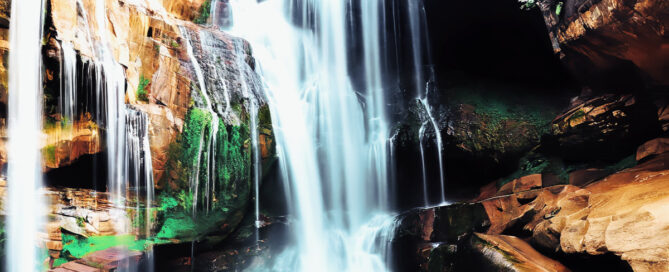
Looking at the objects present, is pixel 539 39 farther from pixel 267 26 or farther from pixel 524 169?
pixel 267 26

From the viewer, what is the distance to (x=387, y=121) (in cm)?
1311

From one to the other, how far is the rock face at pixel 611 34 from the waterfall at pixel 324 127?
5.70m

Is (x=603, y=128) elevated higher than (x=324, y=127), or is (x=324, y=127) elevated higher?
(x=324, y=127)

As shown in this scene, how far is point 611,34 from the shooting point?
8.20 m

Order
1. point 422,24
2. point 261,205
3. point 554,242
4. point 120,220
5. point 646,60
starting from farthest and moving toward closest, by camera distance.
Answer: point 422,24 < point 261,205 < point 646,60 < point 120,220 < point 554,242

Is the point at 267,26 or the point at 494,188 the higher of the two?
the point at 267,26

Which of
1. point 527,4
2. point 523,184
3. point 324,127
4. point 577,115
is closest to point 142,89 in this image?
point 324,127

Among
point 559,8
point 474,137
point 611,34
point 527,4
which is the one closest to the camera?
point 611,34

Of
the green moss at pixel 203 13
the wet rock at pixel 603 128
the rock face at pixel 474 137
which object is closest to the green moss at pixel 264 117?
the rock face at pixel 474 137

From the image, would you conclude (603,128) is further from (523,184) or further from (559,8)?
(559,8)

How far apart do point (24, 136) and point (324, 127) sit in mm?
7347

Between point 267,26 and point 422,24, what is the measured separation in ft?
19.3

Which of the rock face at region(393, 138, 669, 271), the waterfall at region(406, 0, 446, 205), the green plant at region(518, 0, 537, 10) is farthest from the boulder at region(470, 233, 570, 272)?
the waterfall at region(406, 0, 446, 205)

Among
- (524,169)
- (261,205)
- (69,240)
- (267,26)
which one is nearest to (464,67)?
(524,169)
